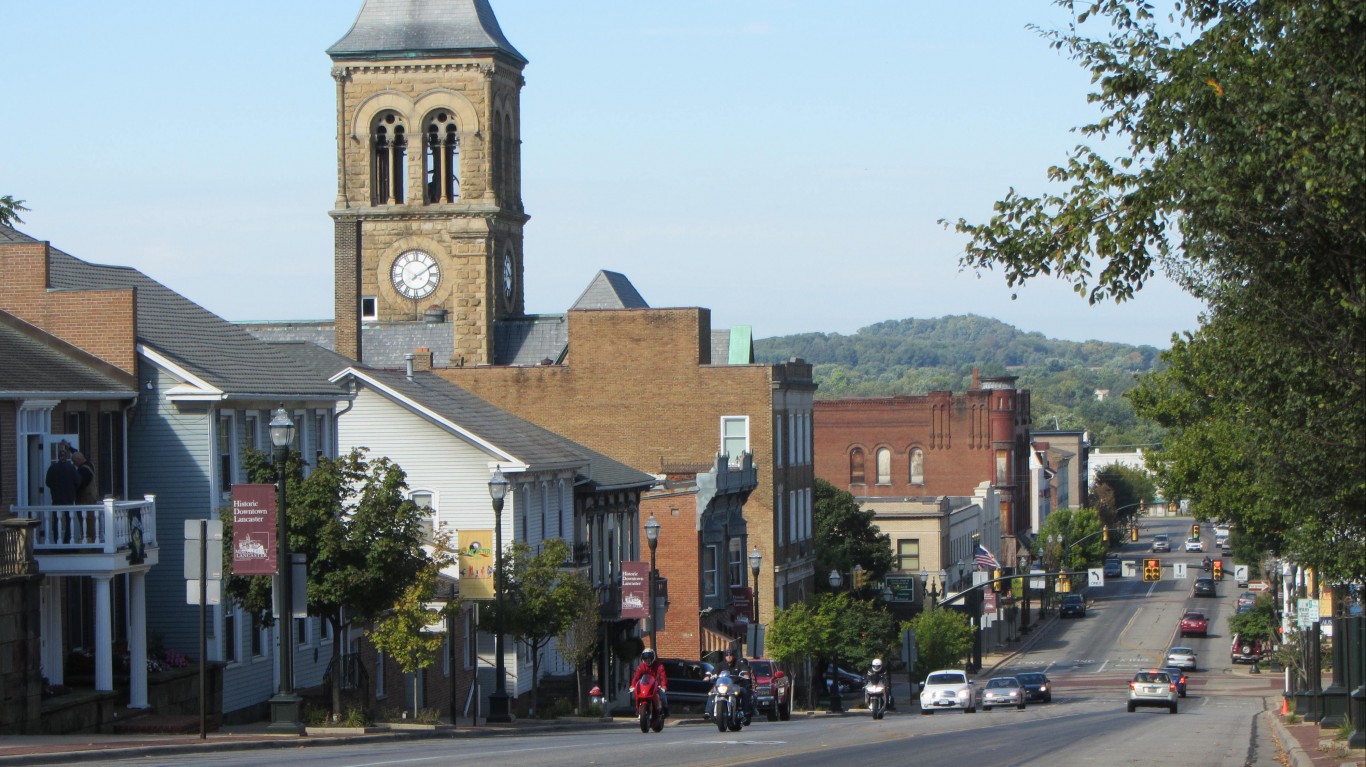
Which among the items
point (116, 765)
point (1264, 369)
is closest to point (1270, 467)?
point (1264, 369)

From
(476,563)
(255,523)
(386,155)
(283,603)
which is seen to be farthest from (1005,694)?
(386,155)

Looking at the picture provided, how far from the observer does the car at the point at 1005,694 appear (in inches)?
2309

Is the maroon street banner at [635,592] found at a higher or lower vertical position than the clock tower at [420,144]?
lower

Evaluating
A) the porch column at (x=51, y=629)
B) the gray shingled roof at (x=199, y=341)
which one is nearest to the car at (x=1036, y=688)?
the gray shingled roof at (x=199, y=341)

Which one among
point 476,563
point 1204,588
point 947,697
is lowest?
point 1204,588

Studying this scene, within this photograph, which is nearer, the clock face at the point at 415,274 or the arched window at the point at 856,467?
the clock face at the point at 415,274

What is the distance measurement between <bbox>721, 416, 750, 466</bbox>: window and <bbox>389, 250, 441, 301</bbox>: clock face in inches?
939

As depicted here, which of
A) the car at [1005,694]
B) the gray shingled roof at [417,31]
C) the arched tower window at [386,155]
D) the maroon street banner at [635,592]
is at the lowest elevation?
the car at [1005,694]

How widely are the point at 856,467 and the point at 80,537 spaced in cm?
9544

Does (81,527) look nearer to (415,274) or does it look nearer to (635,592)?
(635,592)

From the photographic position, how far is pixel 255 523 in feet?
95.2

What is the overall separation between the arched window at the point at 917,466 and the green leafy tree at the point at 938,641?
3973cm

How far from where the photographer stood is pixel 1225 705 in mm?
64812

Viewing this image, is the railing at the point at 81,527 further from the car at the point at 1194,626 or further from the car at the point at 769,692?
the car at the point at 1194,626
